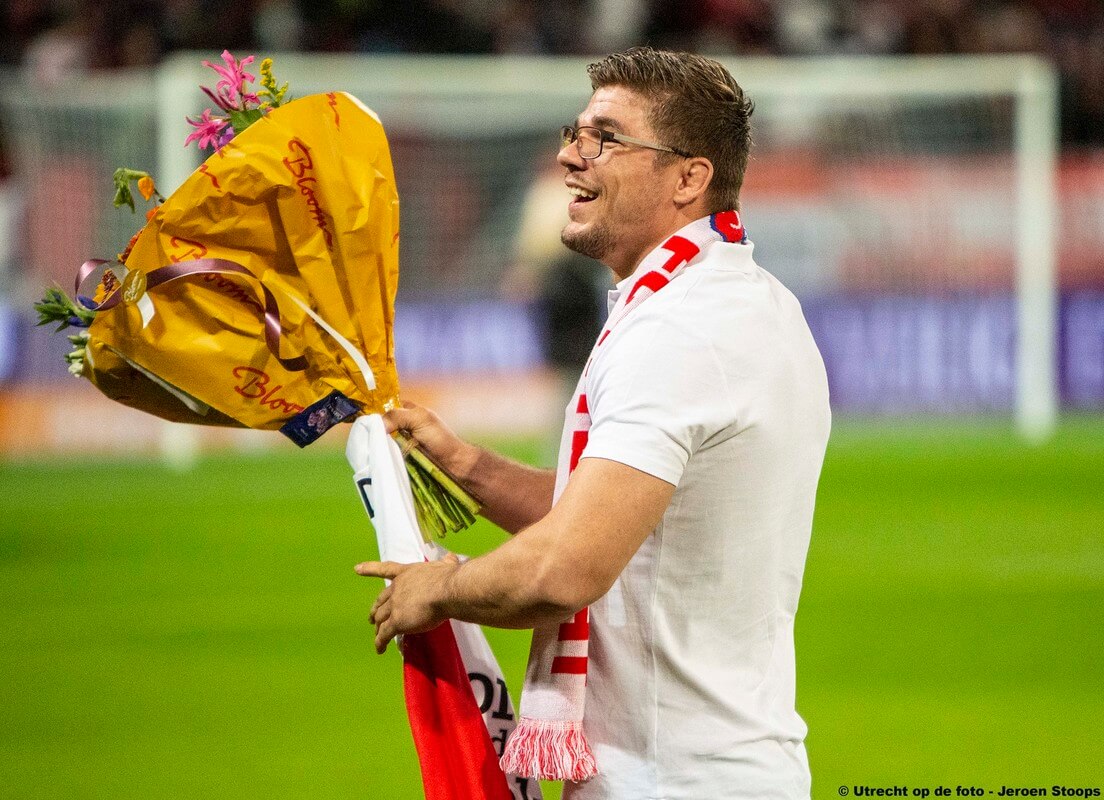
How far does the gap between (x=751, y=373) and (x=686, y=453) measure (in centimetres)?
19

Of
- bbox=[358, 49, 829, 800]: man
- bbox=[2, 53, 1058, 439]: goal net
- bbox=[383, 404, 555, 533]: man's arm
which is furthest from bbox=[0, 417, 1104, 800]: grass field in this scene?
bbox=[2, 53, 1058, 439]: goal net

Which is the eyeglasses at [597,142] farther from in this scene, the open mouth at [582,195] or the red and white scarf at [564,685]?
the red and white scarf at [564,685]

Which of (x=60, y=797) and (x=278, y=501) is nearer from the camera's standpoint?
(x=60, y=797)

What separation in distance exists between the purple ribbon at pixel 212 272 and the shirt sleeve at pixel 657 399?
0.65 meters

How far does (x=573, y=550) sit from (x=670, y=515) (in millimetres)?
224

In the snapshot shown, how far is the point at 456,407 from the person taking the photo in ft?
47.1

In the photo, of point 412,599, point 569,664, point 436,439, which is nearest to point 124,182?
point 436,439

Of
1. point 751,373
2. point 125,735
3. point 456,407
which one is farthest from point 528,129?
point 751,373

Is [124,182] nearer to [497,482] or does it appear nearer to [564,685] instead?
[497,482]

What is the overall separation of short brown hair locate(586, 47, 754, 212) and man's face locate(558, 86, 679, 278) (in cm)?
2

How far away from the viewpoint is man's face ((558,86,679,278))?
2.68 metres

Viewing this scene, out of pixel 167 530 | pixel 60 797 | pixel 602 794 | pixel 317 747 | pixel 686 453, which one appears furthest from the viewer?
pixel 167 530

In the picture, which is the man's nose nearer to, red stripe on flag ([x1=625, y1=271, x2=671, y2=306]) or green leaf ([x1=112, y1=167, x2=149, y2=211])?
red stripe on flag ([x1=625, y1=271, x2=671, y2=306])

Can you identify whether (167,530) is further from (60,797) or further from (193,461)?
(60,797)
